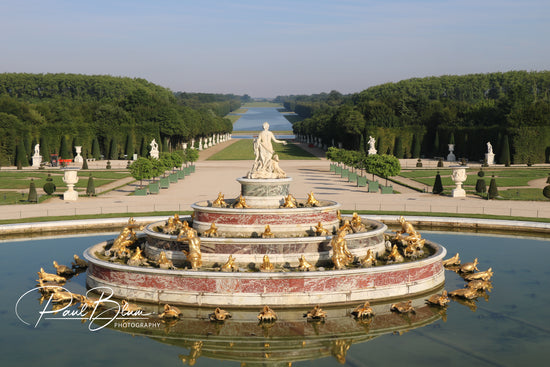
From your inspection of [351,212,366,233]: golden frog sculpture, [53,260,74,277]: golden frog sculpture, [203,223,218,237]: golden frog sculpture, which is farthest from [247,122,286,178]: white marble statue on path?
[53,260,74,277]: golden frog sculpture

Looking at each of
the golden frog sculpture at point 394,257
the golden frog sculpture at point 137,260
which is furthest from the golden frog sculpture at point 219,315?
the golden frog sculpture at point 394,257

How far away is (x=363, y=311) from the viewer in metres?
21.3

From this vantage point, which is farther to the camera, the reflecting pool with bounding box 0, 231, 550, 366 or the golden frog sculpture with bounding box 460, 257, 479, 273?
the golden frog sculpture with bounding box 460, 257, 479, 273

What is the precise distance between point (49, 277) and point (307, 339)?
463 inches

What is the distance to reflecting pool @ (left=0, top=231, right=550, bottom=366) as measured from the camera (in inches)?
704

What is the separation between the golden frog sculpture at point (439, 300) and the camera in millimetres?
22547

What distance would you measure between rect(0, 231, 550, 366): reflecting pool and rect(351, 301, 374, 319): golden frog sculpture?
249 mm

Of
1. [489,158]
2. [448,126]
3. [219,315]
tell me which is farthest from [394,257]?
[448,126]

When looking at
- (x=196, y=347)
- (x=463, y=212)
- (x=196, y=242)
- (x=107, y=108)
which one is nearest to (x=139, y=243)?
(x=196, y=242)

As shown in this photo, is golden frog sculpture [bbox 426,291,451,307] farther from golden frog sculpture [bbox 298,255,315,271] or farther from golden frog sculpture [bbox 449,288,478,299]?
golden frog sculpture [bbox 298,255,315,271]

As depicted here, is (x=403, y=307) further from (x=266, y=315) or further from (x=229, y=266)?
(x=229, y=266)

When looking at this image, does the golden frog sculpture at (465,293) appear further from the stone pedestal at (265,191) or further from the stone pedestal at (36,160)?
the stone pedestal at (36,160)

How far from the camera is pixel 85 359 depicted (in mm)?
17812

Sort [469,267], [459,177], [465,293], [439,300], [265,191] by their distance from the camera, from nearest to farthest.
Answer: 1. [439,300]
2. [465,293]
3. [469,267]
4. [265,191]
5. [459,177]
